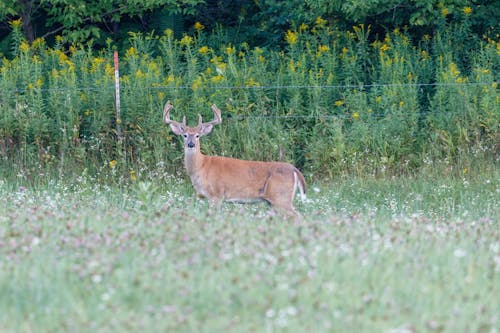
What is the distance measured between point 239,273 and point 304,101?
8.36 metres

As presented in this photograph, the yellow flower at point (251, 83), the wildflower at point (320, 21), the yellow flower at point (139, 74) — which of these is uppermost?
the wildflower at point (320, 21)

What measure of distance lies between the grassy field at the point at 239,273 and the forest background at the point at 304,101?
4.89 meters

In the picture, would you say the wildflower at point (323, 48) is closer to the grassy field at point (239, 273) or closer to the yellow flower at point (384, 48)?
the yellow flower at point (384, 48)

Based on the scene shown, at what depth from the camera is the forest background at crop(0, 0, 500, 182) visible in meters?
12.6

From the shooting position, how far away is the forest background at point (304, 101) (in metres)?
12.6

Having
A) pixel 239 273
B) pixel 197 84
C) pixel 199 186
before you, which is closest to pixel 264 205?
pixel 199 186

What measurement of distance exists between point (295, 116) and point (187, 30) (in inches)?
218

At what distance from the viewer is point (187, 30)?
714 inches

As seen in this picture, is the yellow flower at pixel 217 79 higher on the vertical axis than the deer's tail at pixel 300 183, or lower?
higher

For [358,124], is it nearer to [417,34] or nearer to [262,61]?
[262,61]

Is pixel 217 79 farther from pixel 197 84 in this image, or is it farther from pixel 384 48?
pixel 384 48

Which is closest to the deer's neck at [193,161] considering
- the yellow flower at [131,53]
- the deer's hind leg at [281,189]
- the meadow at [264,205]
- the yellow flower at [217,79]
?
the meadow at [264,205]

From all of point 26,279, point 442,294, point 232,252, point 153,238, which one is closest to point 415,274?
point 442,294

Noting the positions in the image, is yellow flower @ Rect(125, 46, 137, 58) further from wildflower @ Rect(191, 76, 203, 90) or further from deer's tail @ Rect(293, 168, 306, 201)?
deer's tail @ Rect(293, 168, 306, 201)
